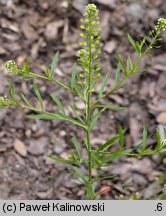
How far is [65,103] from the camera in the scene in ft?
11.3

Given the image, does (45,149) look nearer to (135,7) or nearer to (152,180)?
(152,180)

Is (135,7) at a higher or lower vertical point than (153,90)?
higher

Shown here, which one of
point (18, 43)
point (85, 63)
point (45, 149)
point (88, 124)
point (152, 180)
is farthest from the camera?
point (18, 43)

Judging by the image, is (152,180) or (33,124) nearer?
(152,180)

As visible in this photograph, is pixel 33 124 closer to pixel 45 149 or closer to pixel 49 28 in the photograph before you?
pixel 45 149

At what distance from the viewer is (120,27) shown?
385 centimetres

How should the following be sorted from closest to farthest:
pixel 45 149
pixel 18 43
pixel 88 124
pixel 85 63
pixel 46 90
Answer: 1. pixel 85 63
2. pixel 88 124
3. pixel 45 149
4. pixel 46 90
5. pixel 18 43

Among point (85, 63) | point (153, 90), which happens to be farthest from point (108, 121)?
point (85, 63)

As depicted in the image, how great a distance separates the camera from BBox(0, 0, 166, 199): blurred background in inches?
117

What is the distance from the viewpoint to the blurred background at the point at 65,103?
117 inches

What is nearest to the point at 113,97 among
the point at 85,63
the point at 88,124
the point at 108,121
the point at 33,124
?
the point at 108,121

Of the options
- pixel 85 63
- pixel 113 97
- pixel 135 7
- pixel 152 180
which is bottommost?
pixel 152 180

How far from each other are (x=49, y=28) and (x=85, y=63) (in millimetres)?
2163

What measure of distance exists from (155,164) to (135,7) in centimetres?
163
